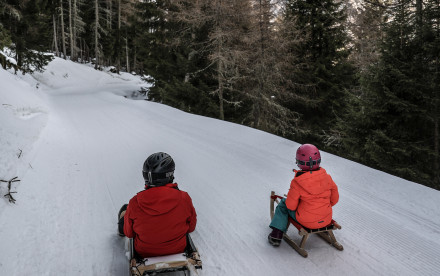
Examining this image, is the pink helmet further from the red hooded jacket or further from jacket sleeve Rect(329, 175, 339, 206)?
the red hooded jacket

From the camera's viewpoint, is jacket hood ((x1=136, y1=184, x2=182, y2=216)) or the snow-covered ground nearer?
jacket hood ((x1=136, y1=184, x2=182, y2=216))

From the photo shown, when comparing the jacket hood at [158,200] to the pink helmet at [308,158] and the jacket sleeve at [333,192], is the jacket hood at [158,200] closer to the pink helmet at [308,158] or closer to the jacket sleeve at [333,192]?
the pink helmet at [308,158]

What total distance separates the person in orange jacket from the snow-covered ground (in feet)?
1.62

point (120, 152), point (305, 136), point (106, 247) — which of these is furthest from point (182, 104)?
point (106, 247)

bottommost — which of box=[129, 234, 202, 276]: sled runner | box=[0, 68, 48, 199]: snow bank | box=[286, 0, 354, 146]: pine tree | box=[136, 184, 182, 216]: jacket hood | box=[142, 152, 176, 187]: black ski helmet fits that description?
box=[129, 234, 202, 276]: sled runner

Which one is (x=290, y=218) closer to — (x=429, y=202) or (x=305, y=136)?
(x=429, y=202)

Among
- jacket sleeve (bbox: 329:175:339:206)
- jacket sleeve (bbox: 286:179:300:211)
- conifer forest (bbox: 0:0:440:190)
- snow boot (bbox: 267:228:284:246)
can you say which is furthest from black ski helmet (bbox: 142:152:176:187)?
conifer forest (bbox: 0:0:440:190)

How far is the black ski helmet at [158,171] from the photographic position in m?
2.81

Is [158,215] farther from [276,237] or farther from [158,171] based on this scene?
[276,237]

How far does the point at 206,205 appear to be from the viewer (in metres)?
4.72

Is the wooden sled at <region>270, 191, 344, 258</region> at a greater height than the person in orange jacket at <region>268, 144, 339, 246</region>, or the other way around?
the person in orange jacket at <region>268, 144, 339, 246</region>

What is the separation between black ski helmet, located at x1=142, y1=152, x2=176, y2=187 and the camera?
281 cm

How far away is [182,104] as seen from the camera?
16.0 meters

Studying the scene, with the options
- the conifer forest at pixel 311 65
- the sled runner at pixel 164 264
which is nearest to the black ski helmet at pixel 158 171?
the sled runner at pixel 164 264
